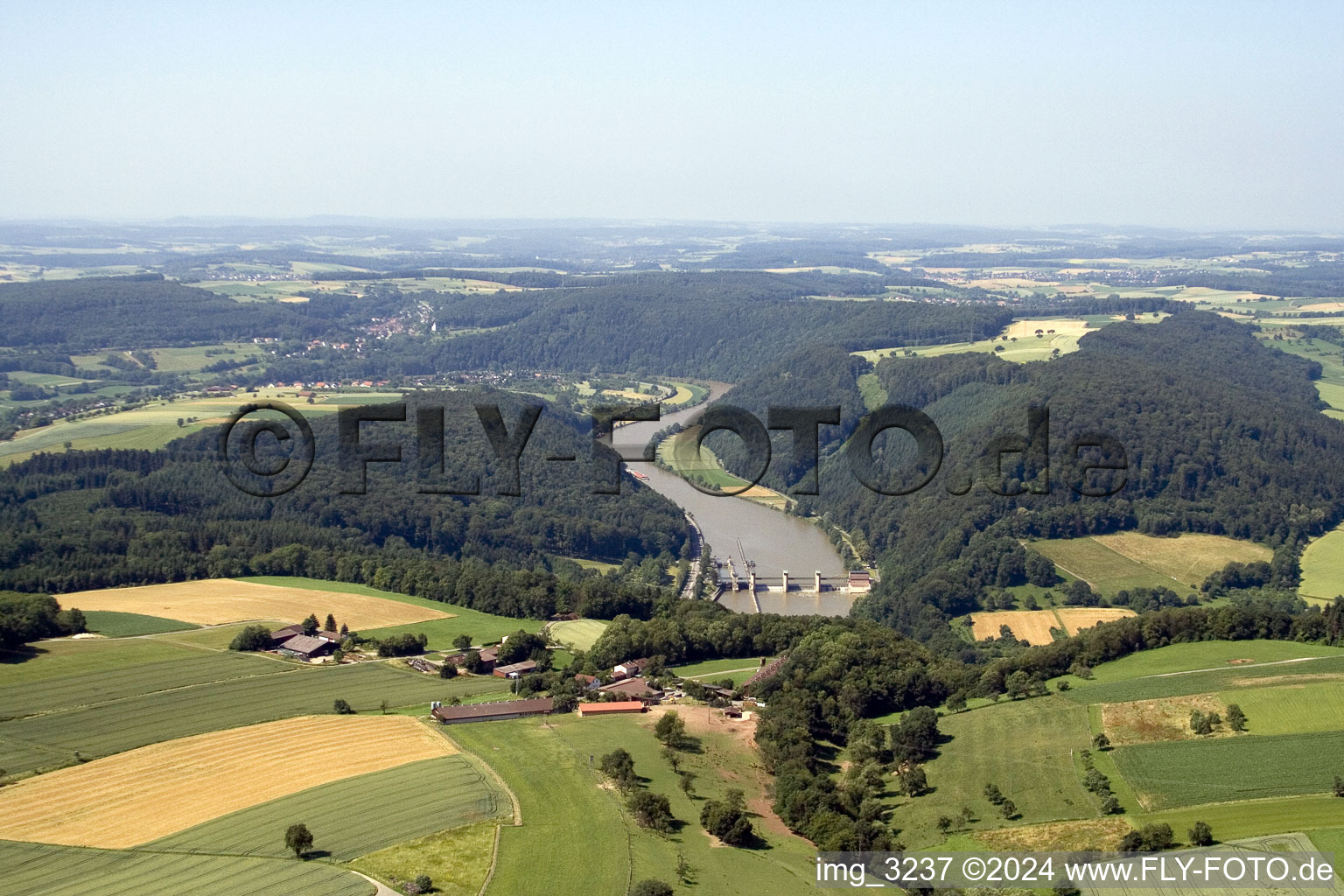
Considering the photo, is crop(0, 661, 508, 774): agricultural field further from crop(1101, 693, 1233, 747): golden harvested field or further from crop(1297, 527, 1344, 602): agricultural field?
crop(1297, 527, 1344, 602): agricultural field

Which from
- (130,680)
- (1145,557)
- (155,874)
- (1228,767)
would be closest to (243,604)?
(130,680)

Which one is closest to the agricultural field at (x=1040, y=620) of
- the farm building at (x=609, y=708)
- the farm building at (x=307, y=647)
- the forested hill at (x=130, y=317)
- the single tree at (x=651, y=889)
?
the farm building at (x=609, y=708)

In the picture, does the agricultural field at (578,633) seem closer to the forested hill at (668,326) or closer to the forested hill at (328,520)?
the forested hill at (328,520)

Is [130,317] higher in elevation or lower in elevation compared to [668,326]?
higher

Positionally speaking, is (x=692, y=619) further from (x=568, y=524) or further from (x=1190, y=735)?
(x=568, y=524)

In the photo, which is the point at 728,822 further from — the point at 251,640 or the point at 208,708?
the point at 251,640

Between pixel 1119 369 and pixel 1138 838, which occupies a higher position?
pixel 1119 369

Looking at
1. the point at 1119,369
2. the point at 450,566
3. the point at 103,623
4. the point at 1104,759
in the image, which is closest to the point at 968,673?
the point at 1104,759
